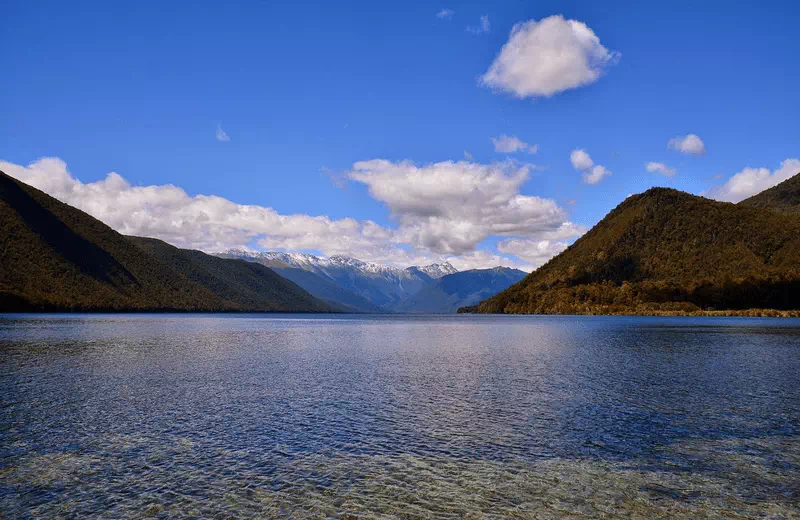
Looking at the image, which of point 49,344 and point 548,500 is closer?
point 548,500

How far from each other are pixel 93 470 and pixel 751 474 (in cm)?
2897

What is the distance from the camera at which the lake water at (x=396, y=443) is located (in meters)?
19.3

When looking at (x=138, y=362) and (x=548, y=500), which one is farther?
(x=138, y=362)

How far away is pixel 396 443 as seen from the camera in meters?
27.3

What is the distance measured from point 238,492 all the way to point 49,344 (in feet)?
263

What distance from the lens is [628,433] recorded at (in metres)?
29.8

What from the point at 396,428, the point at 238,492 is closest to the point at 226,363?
the point at 396,428

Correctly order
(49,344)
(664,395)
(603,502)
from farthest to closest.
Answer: (49,344)
(664,395)
(603,502)

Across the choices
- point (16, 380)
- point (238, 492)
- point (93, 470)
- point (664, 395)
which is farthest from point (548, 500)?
point (16, 380)

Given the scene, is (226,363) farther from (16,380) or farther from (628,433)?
(628,433)

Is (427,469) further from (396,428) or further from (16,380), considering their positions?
(16,380)

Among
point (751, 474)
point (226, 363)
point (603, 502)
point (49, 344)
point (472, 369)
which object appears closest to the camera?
point (603, 502)

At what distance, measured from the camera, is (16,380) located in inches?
1784

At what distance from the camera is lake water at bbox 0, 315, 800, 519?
19328 mm
